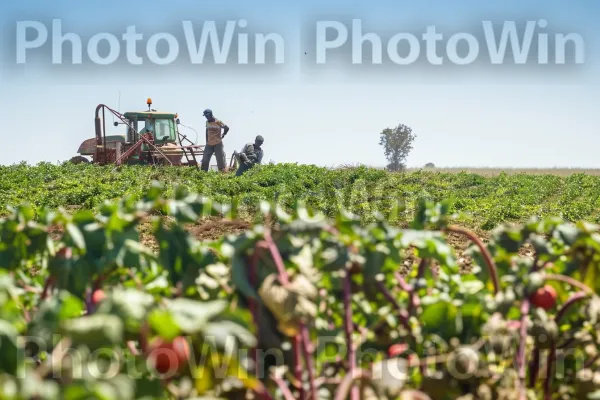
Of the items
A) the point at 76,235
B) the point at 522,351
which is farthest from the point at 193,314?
the point at 522,351

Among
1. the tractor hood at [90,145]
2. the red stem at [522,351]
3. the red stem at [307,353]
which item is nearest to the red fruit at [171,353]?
the red stem at [307,353]

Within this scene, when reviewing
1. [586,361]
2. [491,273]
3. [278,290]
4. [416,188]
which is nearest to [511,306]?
[491,273]

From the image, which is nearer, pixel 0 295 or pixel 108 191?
pixel 0 295

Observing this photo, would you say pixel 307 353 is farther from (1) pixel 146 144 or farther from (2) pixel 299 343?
(1) pixel 146 144

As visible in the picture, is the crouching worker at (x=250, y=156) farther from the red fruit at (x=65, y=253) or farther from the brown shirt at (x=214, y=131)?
the red fruit at (x=65, y=253)

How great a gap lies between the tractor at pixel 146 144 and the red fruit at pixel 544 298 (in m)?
21.2

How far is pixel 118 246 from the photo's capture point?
1.10 metres

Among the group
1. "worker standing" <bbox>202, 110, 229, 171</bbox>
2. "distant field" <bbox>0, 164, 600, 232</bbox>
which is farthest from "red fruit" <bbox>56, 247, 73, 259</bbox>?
"worker standing" <bbox>202, 110, 229, 171</bbox>

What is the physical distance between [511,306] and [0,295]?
0.82 metres

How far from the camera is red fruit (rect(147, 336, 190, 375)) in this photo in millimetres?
774

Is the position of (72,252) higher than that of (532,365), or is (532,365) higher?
(72,252)

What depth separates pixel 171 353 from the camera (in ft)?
2.56

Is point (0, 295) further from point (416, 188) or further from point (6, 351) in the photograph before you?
point (416, 188)

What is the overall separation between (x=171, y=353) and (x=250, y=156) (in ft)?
66.3
